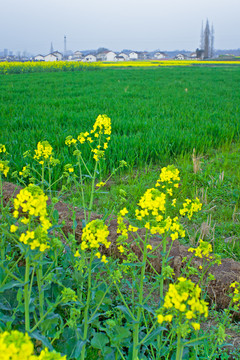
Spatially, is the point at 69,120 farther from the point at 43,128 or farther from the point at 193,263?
the point at 193,263

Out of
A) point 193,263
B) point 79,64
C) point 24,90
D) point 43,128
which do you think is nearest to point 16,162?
point 43,128

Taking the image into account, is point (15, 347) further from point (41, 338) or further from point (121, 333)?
point (121, 333)

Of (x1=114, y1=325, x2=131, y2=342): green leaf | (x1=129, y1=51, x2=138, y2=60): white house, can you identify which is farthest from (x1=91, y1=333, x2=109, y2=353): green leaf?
(x1=129, y1=51, x2=138, y2=60): white house

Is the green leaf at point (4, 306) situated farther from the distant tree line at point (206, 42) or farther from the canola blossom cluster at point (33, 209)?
the distant tree line at point (206, 42)

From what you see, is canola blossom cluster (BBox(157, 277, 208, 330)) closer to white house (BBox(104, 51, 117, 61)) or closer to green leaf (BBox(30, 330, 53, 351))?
green leaf (BBox(30, 330, 53, 351))

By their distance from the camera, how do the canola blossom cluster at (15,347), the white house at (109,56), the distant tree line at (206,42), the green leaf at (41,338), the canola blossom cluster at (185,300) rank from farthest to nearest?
1. the white house at (109,56)
2. the distant tree line at (206,42)
3. the green leaf at (41,338)
4. the canola blossom cluster at (185,300)
5. the canola blossom cluster at (15,347)

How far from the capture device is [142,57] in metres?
110

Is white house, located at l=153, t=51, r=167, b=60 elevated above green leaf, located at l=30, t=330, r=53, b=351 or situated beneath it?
elevated above

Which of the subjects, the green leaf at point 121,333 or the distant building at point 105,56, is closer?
the green leaf at point 121,333

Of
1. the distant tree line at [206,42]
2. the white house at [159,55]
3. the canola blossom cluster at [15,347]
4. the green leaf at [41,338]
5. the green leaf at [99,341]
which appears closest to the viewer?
the canola blossom cluster at [15,347]

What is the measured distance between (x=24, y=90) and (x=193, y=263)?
38.2 feet

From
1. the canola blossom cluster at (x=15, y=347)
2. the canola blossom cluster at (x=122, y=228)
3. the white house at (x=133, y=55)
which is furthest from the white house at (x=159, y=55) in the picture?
the canola blossom cluster at (x=15, y=347)

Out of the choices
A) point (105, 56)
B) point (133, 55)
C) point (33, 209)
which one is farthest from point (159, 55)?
point (33, 209)

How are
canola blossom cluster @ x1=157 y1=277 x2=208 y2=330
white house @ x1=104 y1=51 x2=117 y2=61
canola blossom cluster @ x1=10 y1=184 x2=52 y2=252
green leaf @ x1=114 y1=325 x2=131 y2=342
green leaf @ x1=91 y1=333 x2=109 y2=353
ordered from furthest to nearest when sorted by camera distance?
white house @ x1=104 y1=51 x2=117 y2=61
green leaf @ x1=91 y1=333 x2=109 y2=353
green leaf @ x1=114 y1=325 x2=131 y2=342
canola blossom cluster @ x1=10 y1=184 x2=52 y2=252
canola blossom cluster @ x1=157 y1=277 x2=208 y2=330
